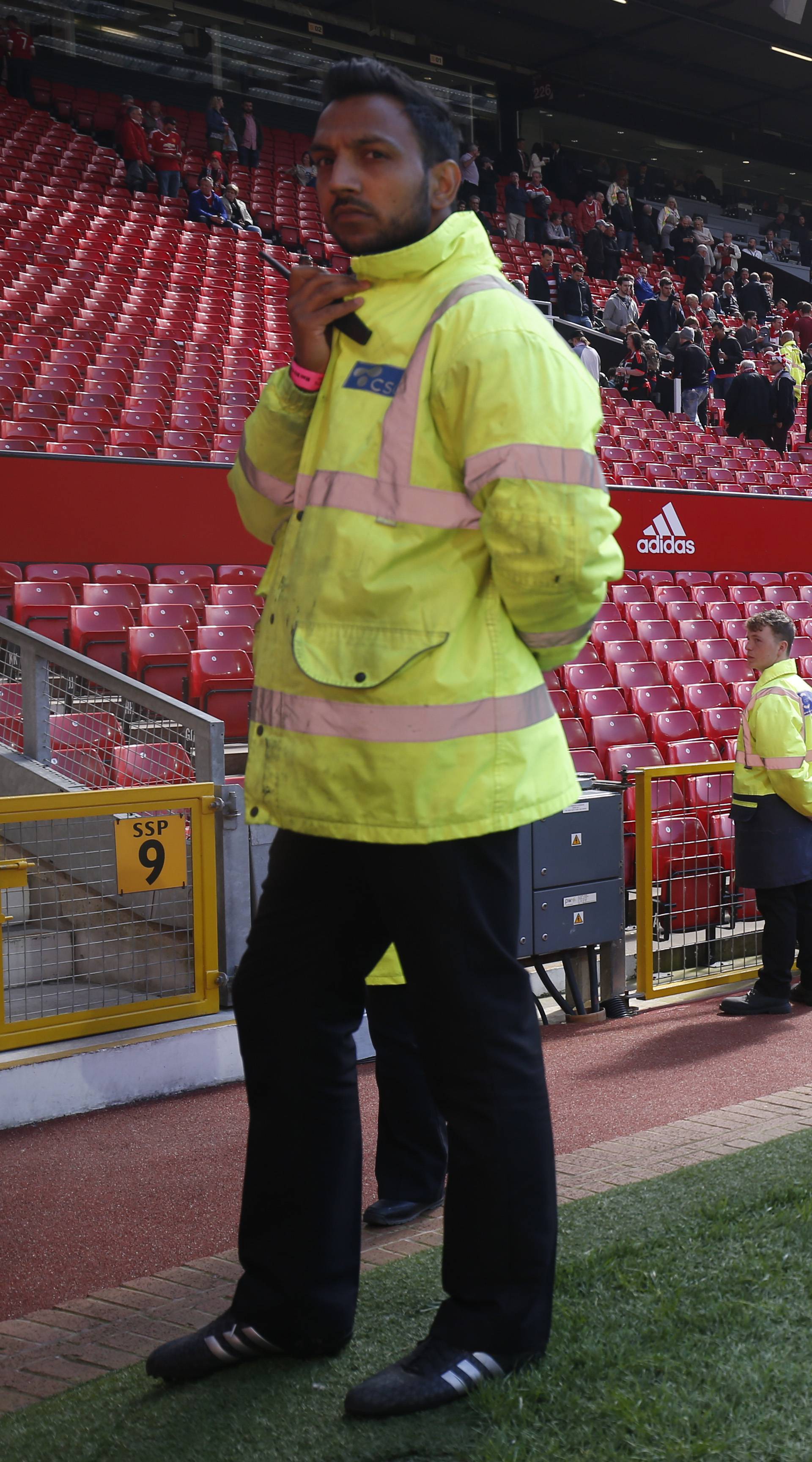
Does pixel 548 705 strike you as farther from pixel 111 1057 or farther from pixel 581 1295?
pixel 111 1057

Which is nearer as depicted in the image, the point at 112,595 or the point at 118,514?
the point at 112,595

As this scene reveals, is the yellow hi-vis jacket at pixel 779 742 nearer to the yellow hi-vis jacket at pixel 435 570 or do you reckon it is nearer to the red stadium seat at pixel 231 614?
the red stadium seat at pixel 231 614

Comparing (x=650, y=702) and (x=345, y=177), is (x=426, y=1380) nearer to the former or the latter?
(x=345, y=177)

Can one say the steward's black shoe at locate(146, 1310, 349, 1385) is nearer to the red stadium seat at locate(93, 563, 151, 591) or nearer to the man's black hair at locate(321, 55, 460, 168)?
the man's black hair at locate(321, 55, 460, 168)

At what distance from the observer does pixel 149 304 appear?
1477 cm

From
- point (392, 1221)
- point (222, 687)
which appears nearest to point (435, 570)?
point (392, 1221)

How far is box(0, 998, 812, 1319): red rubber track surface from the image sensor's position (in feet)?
10.1

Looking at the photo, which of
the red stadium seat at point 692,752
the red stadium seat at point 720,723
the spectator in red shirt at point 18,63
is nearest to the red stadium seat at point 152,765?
the red stadium seat at point 692,752

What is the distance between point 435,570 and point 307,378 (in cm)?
40

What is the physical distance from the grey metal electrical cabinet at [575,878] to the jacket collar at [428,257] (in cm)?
345

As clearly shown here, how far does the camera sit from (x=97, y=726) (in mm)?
5777

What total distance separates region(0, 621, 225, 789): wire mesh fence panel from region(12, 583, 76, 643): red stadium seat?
5.82 ft

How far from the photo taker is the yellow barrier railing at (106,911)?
4.25 metres

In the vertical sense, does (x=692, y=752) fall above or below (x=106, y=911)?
above
